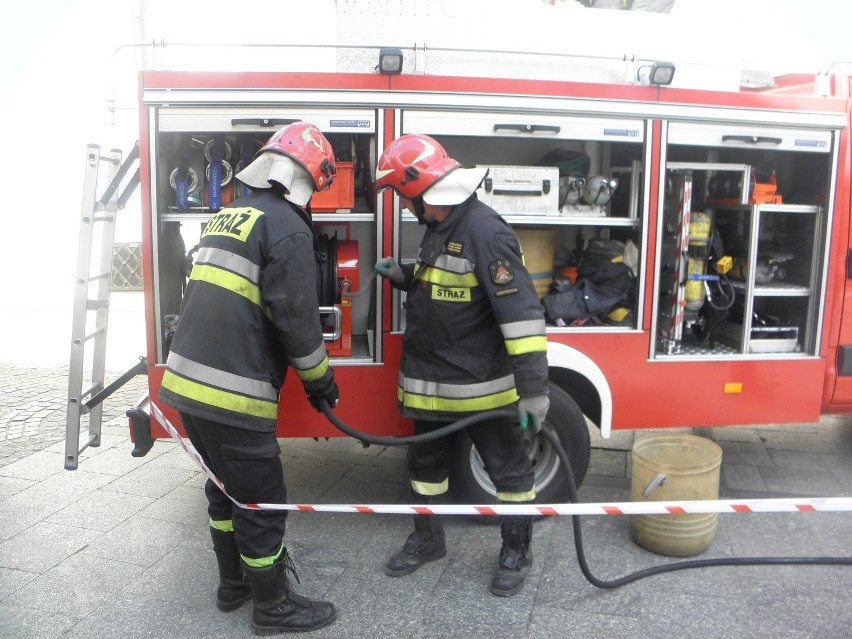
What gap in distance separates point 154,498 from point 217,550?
1.37 m

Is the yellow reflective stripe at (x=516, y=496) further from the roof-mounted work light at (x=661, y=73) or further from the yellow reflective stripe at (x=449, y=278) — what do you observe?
the roof-mounted work light at (x=661, y=73)

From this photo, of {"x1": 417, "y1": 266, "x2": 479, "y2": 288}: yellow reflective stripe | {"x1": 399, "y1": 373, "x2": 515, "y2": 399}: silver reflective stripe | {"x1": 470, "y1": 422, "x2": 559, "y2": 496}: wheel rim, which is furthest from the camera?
{"x1": 470, "y1": 422, "x2": 559, "y2": 496}: wheel rim

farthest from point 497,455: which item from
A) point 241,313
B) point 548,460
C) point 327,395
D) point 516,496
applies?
point 241,313

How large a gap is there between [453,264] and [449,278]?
67mm

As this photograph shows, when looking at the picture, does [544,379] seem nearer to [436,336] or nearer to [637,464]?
[436,336]

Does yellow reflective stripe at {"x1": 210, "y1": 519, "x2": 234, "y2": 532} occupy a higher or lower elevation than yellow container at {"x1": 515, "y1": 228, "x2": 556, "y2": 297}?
lower

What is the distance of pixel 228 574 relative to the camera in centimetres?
326

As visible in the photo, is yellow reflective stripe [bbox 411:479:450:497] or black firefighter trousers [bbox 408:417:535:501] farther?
yellow reflective stripe [bbox 411:479:450:497]

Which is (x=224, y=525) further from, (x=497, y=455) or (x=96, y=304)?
(x=96, y=304)

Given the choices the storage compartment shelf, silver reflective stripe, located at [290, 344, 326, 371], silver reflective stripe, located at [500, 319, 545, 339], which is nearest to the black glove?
silver reflective stripe, located at [290, 344, 326, 371]

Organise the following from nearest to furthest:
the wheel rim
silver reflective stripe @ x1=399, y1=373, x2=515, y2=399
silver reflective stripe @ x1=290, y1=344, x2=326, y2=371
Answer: silver reflective stripe @ x1=290, y1=344, x2=326, y2=371, silver reflective stripe @ x1=399, y1=373, x2=515, y2=399, the wheel rim

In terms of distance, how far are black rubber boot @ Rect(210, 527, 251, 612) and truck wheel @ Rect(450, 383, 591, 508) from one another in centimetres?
124

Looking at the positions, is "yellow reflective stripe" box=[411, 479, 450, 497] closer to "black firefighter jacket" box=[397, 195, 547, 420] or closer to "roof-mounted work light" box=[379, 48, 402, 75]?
"black firefighter jacket" box=[397, 195, 547, 420]

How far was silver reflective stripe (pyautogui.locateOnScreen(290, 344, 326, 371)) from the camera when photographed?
297cm
